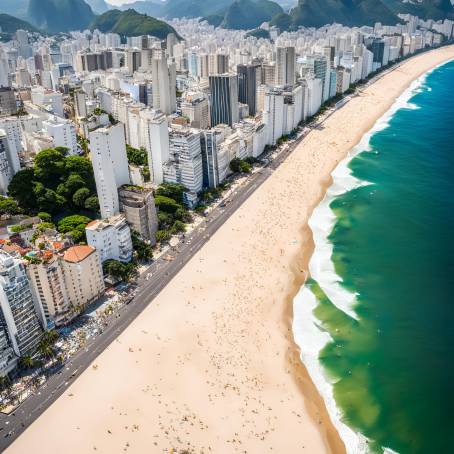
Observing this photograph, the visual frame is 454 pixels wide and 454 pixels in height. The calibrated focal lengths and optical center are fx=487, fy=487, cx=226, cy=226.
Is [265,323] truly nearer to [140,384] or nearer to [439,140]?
[140,384]

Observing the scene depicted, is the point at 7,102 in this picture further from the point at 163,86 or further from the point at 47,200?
the point at 47,200

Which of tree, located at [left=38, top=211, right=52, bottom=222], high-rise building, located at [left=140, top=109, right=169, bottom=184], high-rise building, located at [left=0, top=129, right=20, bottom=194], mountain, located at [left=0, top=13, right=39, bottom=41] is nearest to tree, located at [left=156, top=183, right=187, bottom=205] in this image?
high-rise building, located at [left=140, top=109, right=169, bottom=184]

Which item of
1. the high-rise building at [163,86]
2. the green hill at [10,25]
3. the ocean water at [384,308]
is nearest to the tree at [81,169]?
the ocean water at [384,308]

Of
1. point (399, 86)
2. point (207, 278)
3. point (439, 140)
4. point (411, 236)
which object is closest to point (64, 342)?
point (207, 278)

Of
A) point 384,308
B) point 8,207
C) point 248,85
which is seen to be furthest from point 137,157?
point 384,308

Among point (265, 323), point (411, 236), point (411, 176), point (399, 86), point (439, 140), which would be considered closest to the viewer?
point (265, 323)

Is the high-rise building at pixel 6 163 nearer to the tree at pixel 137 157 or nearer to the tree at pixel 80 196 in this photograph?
the tree at pixel 80 196
